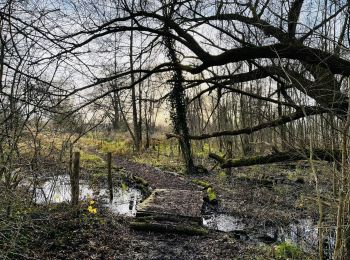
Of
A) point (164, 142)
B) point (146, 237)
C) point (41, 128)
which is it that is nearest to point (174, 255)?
point (146, 237)

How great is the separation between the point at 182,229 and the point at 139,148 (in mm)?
18479

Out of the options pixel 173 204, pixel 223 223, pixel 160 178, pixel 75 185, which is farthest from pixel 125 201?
pixel 223 223

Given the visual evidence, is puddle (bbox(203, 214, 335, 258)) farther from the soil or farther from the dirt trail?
the dirt trail

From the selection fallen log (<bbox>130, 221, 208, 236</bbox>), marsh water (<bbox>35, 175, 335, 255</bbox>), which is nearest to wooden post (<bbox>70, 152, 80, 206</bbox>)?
marsh water (<bbox>35, 175, 335, 255</bbox>)

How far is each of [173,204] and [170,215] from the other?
3.25ft

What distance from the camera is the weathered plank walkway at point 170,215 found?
327 inches

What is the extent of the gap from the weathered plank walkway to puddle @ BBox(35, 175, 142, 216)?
1.02m

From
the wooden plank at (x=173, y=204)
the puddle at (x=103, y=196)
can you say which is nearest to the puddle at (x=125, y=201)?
the puddle at (x=103, y=196)

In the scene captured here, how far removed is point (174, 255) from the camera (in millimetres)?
6898

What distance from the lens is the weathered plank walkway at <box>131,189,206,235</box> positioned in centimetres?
830

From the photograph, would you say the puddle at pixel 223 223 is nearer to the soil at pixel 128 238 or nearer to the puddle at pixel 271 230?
the puddle at pixel 271 230

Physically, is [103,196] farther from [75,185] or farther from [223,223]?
[223,223]

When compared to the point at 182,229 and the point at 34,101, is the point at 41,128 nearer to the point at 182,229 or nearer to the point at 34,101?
the point at 34,101

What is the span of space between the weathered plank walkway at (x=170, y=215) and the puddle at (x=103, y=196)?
1023 mm
